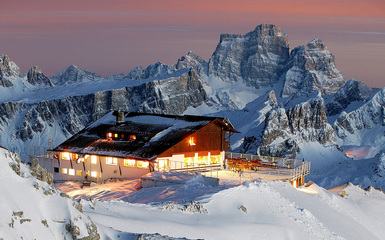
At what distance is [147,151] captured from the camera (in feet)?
189

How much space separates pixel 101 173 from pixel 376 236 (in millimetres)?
24638

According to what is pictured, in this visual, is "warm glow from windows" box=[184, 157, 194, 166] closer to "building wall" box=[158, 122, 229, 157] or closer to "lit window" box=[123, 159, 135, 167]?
"building wall" box=[158, 122, 229, 157]

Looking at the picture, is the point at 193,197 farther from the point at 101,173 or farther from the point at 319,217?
the point at 101,173

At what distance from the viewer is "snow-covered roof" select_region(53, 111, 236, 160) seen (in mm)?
58656

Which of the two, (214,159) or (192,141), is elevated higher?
(192,141)

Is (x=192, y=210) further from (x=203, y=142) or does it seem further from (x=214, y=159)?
(x=214, y=159)

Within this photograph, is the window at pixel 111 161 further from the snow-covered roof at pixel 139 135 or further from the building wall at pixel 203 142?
the building wall at pixel 203 142

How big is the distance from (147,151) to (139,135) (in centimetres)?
428

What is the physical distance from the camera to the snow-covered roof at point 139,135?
2309 inches

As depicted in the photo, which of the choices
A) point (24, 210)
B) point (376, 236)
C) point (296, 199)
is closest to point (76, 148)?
point (296, 199)

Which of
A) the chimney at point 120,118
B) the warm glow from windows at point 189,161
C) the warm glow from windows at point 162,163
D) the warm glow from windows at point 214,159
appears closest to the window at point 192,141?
the warm glow from windows at point 189,161

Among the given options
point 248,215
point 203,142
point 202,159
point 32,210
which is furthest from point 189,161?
point 32,210

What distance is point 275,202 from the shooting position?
140 feet

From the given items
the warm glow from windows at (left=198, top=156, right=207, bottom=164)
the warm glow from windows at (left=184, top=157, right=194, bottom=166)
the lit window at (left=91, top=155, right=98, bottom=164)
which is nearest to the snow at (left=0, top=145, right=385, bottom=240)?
the lit window at (left=91, top=155, right=98, bottom=164)
